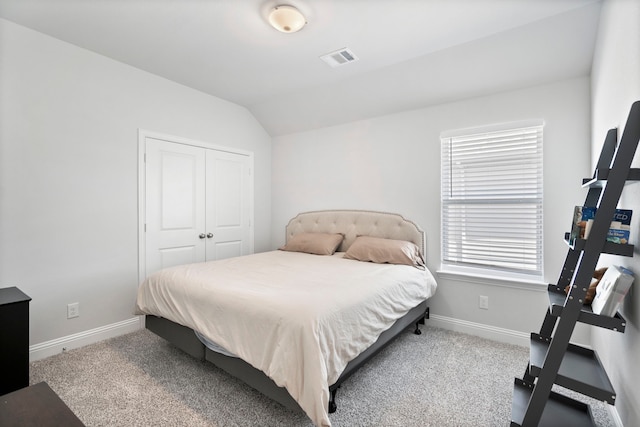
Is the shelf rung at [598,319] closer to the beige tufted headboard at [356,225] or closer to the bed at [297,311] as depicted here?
the bed at [297,311]

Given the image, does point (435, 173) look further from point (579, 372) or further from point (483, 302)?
point (579, 372)

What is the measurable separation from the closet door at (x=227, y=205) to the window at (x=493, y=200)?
262 centimetres

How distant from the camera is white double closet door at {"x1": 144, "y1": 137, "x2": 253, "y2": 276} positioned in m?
3.23

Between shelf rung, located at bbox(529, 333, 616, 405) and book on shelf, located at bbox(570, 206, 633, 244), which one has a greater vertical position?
book on shelf, located at bbox(570, 206, 633, 244)

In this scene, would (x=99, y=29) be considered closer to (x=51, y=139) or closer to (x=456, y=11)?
(x=51, y=139)

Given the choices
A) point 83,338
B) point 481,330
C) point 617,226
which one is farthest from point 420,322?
point 83,338

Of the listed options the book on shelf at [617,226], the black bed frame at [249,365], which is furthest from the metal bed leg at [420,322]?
the book on shelf at [617,226]

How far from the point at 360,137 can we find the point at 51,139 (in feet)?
10.2

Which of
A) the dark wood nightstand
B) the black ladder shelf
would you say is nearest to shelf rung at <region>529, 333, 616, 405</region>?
the black ladder shelf

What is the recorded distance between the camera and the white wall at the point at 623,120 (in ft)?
4.34

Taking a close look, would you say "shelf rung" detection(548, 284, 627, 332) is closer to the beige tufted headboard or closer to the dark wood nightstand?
the beige tufted headboard

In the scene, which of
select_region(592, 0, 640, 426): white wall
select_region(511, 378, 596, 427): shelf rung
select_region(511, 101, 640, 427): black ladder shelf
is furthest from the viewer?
select_region(511, 378, 596, 427): shelf rung

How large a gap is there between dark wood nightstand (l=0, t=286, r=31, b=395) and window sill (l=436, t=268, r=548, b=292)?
136 inches

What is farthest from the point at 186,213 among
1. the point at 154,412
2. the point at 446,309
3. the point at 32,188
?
the point at 446,309
